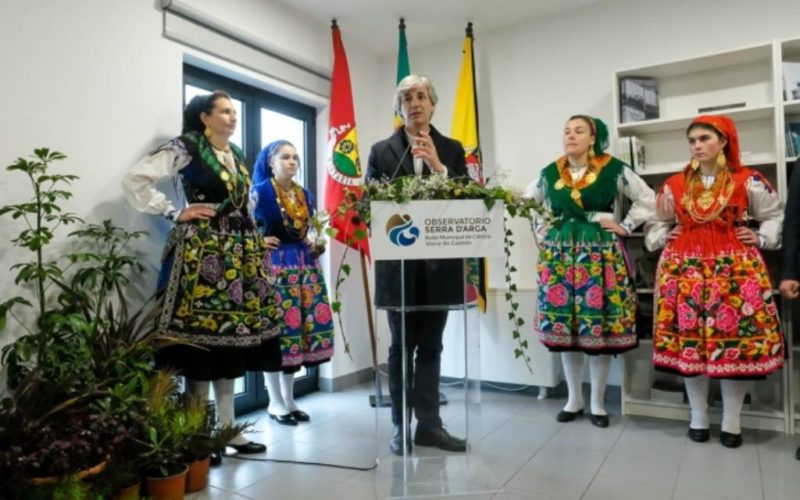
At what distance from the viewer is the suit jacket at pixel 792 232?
2.31 metres

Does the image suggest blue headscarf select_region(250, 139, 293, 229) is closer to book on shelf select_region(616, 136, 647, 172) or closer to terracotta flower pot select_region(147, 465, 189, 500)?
terracotta flower pot select_region(147, 465, 189, 500)

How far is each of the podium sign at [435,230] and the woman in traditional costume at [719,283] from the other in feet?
3.90

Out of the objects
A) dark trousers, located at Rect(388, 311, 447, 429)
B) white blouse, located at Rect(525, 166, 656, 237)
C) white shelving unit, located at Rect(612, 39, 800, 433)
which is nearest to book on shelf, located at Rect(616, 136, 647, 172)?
white shelving unit, located at Rect(612, 39, 800, 433)

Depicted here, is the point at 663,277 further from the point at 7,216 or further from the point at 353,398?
the point at 7,216

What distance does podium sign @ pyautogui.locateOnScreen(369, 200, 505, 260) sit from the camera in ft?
5.76

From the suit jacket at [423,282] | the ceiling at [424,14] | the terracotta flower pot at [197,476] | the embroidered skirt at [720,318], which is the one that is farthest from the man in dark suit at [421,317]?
the ceiling at [424,14]

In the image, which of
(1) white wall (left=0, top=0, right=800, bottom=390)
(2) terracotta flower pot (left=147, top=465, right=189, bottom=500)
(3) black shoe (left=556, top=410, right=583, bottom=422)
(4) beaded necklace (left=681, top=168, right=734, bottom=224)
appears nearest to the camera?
(2) terracotta flower pot (left=147, top=465, right=189, bottom=500)

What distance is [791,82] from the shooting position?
8.54 ft

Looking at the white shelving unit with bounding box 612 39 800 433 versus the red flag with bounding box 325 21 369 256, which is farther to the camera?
the red flag with bounding box 325 21 369 256

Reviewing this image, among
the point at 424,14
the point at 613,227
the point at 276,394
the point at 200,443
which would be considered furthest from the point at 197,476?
the point at 424,14

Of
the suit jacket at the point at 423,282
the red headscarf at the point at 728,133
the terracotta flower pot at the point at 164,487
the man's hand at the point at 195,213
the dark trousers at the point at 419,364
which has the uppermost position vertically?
the red headscarf at the point at 728,133

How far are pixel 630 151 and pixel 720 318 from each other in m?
1.02

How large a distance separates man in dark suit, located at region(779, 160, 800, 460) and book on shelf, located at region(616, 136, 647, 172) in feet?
2.41

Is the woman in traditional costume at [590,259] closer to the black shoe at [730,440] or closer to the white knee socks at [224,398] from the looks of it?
the black shoe at [730,440]
